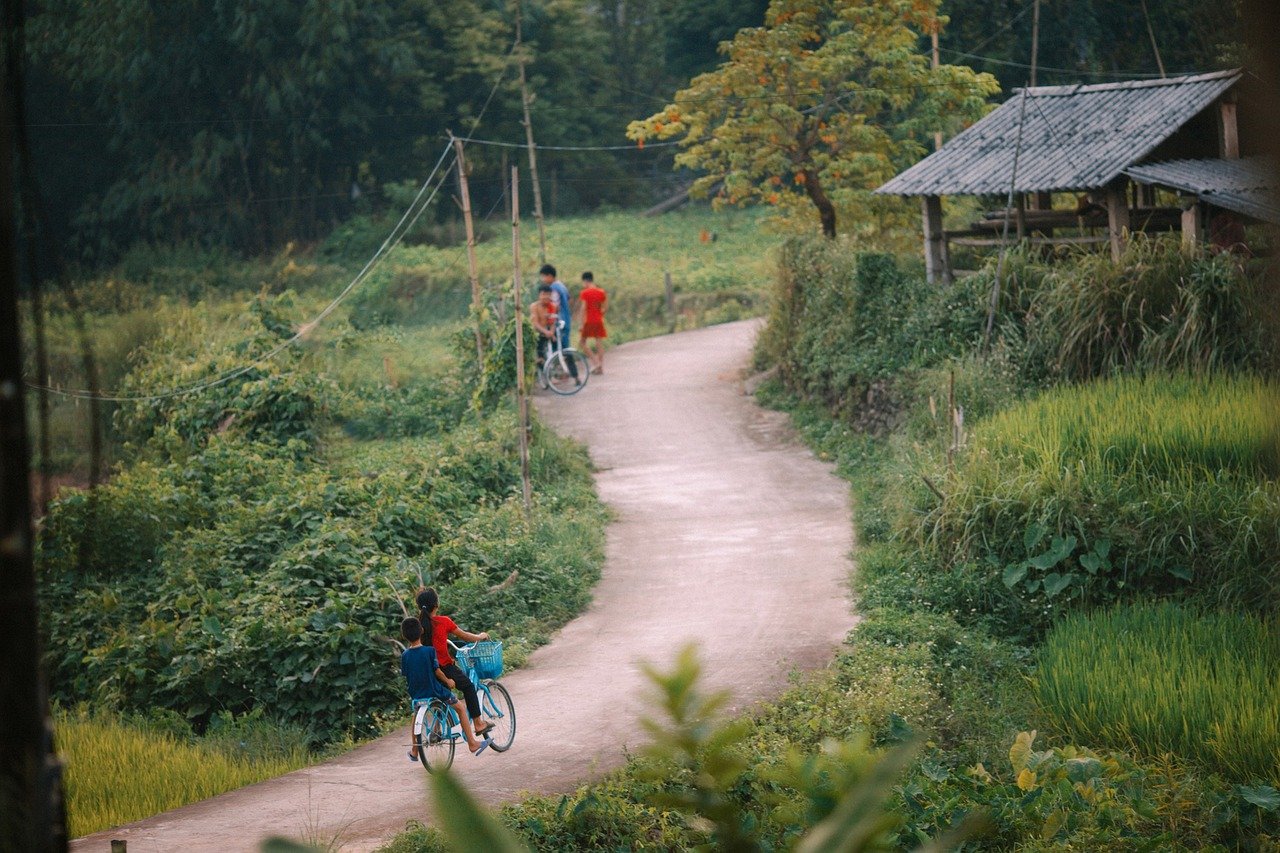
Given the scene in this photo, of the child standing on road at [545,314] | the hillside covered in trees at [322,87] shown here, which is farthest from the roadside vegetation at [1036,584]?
the hillside covered in trees at [322,87]

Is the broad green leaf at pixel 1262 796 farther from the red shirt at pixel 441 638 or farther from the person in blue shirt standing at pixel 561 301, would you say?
the person in blue shirt standing at pixel 561 301

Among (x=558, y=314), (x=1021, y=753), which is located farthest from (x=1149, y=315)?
(x=1021, y=753)

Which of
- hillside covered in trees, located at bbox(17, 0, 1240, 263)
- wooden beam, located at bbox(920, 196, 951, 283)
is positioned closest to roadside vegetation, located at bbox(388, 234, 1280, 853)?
wooden beam, located at bbox(920, 196, 951, 283)

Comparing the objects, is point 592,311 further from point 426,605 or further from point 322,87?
point 322,87

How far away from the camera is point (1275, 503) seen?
9.94m

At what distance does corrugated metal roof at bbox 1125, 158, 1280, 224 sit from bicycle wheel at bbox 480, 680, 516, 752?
9507mm

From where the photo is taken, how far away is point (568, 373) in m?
18.5

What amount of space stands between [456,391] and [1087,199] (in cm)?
931

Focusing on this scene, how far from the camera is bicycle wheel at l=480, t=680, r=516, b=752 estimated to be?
7750 millimetres

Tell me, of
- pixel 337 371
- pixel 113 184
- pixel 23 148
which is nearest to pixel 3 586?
pixel 23 148

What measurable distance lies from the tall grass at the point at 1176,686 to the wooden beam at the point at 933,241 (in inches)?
341

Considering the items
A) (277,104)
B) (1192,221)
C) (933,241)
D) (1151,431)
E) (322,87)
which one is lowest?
(1151,431)

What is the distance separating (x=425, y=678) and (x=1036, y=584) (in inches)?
202

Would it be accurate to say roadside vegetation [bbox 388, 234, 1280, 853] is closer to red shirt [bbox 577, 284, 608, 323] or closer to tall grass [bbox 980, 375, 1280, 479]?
tall grass [bbox 980, 375, 1280, 479]
